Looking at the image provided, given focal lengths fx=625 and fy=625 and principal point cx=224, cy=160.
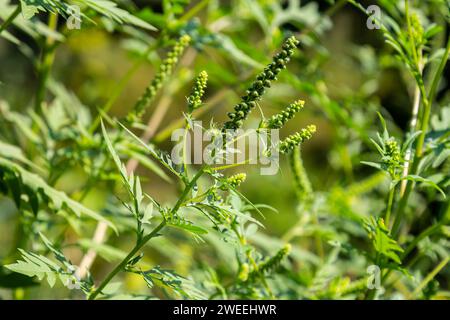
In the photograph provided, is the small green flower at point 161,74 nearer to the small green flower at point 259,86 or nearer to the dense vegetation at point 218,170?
the dense vegetation at point 218,170

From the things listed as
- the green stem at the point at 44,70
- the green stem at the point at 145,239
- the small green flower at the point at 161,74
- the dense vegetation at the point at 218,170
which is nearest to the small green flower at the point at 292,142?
the dense vegetation at the point at 218,170

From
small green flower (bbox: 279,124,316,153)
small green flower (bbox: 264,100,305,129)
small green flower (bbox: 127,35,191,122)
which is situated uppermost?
small green flower (bbox: 127,35,191,122)

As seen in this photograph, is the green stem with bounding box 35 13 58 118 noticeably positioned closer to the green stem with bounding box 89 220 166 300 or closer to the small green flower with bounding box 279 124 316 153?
the green stem with bounding box 89 220 166 300

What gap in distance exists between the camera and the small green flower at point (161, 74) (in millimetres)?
1074

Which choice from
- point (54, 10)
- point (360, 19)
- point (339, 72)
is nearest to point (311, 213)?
point (54, 10)

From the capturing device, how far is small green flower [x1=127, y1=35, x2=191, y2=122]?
42.3 inches

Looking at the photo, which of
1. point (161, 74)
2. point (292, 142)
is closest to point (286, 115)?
point (292, 142)

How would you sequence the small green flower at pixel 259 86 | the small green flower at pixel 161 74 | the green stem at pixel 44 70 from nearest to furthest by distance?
the small green flower at pixel 259 86 < the small green flower at pixel 161 74 < the green stem at pixel 44 70

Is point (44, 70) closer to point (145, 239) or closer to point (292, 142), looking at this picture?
point (145, 239)

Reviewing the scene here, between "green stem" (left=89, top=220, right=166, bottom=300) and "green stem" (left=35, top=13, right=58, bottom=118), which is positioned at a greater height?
"green stem" (left=35, top=13, right=58, bottom=118)

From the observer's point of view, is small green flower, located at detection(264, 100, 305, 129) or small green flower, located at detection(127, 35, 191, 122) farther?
small green flower, located at detection(127, 35, 191, 122)

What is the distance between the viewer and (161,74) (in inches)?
42.8

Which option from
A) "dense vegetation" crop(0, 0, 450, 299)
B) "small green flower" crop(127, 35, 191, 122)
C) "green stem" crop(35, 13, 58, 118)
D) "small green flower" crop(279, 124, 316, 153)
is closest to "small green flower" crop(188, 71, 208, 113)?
"dense vegetation" crop(0, 0, 450, 299)
